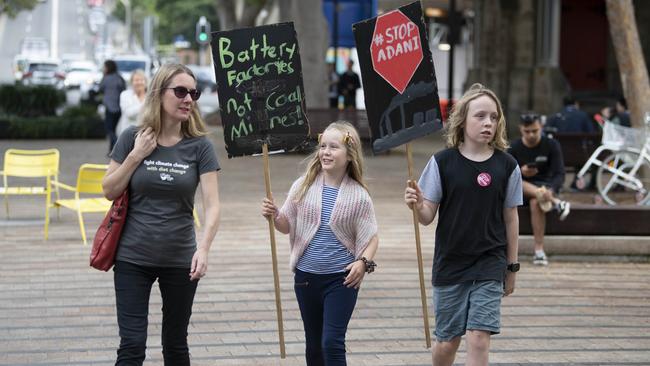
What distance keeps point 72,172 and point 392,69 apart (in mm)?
14209

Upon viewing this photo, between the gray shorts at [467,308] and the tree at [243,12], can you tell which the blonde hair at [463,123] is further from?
the tree at [243,12]

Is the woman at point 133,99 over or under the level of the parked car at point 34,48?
under

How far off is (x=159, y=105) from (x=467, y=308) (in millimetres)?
1706

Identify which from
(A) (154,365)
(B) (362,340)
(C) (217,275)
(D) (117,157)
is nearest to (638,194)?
(C) (217,275)

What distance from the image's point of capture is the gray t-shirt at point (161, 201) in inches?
235

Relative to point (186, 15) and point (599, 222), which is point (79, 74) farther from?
point (599, 222)

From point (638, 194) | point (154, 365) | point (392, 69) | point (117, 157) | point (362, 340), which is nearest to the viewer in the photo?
point (117, 157)

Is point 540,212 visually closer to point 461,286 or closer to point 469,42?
point 461,286

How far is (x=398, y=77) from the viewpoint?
6750 millimetres

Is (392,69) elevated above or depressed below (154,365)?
above

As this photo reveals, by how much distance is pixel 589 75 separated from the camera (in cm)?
3416

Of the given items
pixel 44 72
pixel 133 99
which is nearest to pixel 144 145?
pixel 133 99

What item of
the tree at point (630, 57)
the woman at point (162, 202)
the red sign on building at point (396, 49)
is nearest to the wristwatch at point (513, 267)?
the red sign on building at point (396, 49)

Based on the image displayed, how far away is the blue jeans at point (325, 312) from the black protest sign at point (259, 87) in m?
0.83
